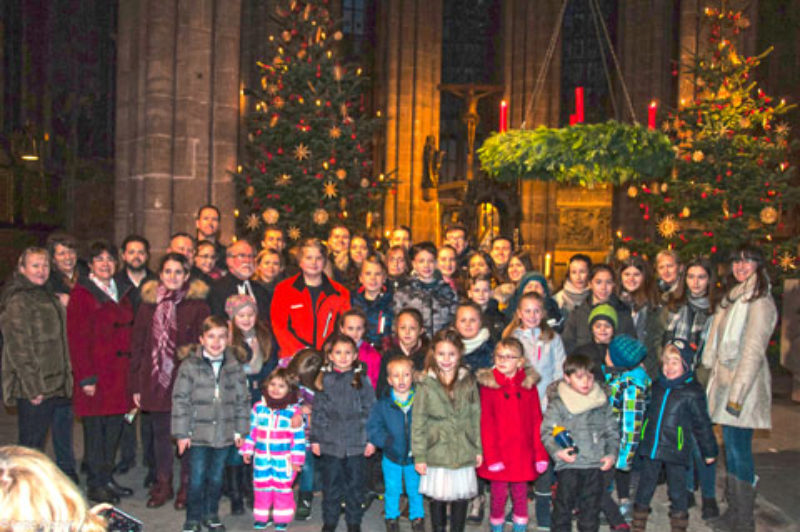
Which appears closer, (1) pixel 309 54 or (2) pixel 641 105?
(1) pixel 309 54

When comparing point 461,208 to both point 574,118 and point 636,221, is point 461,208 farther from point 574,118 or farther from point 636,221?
point 574,118

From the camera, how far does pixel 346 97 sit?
1134 centimetres

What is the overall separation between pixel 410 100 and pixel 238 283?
1375cm

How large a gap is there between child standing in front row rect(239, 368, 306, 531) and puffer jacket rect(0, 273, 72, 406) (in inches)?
61.8

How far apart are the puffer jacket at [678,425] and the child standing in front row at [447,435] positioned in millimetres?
1173

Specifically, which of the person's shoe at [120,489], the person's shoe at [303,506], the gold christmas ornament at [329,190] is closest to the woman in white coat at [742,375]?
the person's shoe at [303,506]

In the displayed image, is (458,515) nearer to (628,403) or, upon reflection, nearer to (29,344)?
(628,403)

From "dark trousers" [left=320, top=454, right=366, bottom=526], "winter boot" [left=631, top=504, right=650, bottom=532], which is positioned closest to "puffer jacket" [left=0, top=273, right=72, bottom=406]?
"dark trousers" [left=320, top=454, right=366, bottom=526]

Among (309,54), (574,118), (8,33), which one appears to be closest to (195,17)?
(309,54)

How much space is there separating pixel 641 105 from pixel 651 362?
1419cm

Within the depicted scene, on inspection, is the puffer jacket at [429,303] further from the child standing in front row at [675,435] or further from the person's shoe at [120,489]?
the person's shoe at [120,489]

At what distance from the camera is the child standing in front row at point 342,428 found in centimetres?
502

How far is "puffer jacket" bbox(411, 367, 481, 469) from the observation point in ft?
15.7

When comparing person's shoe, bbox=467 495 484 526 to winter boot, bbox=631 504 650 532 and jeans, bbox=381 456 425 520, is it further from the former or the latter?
winter boot, bbox=631 504 650 532
